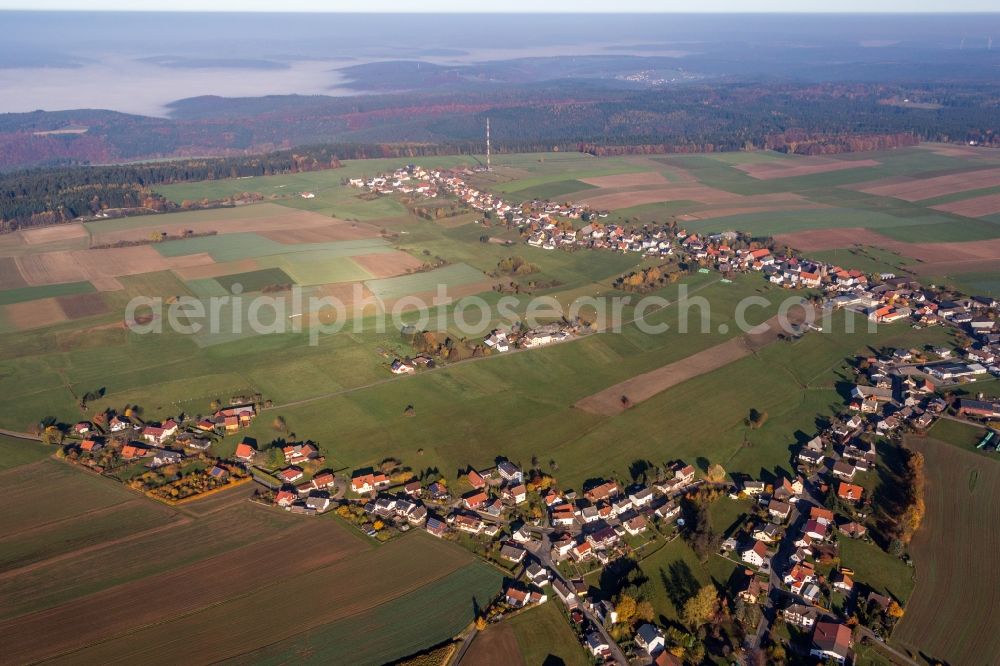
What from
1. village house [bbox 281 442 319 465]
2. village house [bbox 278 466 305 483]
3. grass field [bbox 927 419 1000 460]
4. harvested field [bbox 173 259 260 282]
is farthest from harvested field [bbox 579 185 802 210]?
village house [bbox 278 466 305 483]

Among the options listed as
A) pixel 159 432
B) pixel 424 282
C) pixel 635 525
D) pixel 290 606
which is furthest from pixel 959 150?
pixel 290 606

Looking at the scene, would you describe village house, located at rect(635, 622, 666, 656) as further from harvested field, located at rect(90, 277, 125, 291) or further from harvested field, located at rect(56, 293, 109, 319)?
harvested field, located at rect(90, 277, 125, 291)

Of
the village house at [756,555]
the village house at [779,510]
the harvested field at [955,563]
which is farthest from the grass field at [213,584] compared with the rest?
the harvested field at [955,563]

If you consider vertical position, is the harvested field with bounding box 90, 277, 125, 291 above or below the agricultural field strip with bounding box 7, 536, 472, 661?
above

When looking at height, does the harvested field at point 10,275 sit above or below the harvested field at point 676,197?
below

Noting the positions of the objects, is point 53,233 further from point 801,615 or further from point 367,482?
point 801,615

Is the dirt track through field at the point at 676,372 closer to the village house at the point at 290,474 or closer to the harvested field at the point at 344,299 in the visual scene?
the village house at the point at 290,474

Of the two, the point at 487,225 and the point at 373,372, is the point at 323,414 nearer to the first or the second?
the point at 373,372
